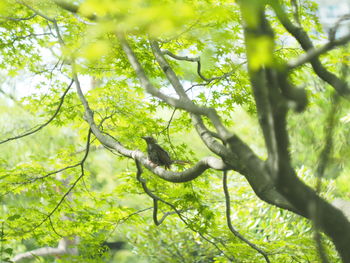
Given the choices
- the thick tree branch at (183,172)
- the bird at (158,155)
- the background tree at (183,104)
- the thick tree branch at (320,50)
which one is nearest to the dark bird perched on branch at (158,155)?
the bird at (158,155)

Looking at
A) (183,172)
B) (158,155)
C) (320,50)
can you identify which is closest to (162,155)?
(158,155)

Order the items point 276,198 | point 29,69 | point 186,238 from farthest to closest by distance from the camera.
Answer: point 186,238
point 29,69
point 276,198

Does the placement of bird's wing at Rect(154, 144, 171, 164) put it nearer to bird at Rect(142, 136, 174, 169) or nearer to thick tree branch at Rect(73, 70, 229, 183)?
bird at Rect(142, 136, 174, 169)

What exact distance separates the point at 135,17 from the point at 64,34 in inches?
102

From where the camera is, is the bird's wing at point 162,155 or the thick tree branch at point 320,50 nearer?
the thick tree branch at point 320,50

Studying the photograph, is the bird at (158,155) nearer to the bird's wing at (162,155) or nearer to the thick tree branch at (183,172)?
the bird's wing at (162,155)

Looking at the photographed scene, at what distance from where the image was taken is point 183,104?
1873mm

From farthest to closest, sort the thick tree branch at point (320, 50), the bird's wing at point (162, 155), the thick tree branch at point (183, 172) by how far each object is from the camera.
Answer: the bird's wing at point (162, 155), the thick tree branch at point (183, 172), the thick tree branch at point (320, 50)

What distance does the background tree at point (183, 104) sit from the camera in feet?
4.24

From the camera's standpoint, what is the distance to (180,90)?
229 centimetres

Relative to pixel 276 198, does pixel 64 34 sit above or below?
above

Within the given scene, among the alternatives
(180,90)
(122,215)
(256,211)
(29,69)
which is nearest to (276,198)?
(180,90)

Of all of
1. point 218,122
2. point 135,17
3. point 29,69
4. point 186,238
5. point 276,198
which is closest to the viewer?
point 135,17

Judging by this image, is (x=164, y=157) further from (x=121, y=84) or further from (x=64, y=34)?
(x=64, y=34)
